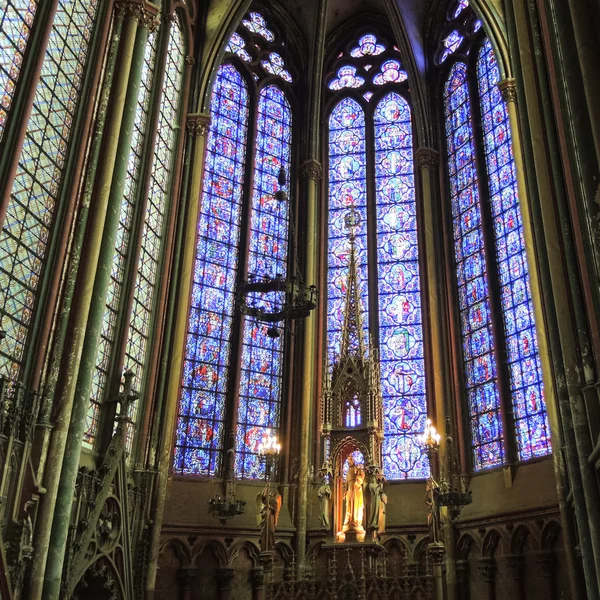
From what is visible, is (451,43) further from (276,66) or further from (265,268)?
(265,268)

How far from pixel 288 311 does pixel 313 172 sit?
754 centimetres

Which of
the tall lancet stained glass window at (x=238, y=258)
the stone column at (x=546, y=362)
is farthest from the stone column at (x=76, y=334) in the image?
the stone column at (x=546, y=362)

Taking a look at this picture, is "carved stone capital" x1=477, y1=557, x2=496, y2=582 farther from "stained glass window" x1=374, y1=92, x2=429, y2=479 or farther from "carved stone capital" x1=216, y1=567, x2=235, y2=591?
"carved stone capital" x1=216, y1=567, x2=235, y2=591

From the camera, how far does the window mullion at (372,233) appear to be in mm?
19406

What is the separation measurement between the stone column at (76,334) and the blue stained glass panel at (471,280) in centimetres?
925

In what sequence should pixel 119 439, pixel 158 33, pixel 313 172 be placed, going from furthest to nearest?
1. pixel 313 172
2. pixel 158 33
3. pixel 119 439

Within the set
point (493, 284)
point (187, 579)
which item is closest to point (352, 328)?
point (493, 284)

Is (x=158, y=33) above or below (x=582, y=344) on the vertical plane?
above

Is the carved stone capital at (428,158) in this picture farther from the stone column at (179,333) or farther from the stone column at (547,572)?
the stone column at (547,572)

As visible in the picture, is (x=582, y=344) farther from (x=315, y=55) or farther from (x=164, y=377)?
(x=315, y=55)

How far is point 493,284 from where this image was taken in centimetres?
1762

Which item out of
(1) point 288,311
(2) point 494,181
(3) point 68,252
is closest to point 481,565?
(1) point 288,311

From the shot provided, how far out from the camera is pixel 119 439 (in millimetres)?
13859

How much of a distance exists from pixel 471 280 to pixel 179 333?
7372 millimetres
